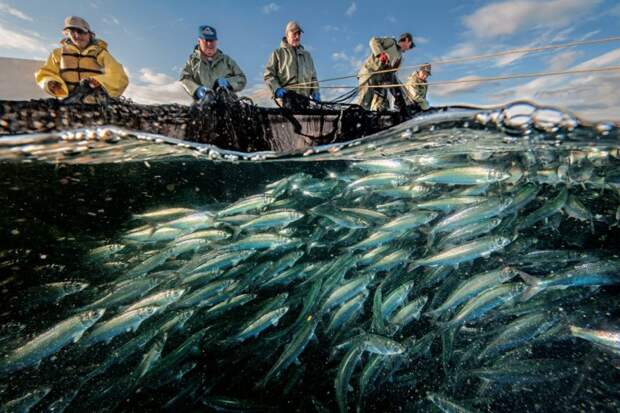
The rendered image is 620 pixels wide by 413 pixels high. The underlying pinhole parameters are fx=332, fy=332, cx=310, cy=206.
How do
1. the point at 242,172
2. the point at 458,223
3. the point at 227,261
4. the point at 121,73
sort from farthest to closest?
the point at 242,172 → the point at 121,73 → the point at 227,261 → the point at 458,223

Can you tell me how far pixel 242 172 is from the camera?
34.0 feet

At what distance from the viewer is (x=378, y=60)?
9.84 metres

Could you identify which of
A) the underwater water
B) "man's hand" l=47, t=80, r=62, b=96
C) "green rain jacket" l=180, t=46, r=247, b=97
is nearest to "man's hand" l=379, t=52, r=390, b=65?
the underwater water

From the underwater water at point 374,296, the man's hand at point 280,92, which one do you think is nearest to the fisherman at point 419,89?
the underwater water at point 374,296

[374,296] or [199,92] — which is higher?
[199,92]

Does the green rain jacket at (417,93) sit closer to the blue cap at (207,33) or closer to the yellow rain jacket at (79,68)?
the blue cap at (207,33)

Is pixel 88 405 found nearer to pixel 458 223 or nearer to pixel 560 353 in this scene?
pixel 458 223

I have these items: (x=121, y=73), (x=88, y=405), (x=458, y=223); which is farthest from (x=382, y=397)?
(x=121, y=73)

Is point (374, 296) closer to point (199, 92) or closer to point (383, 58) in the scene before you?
point (199, 92)

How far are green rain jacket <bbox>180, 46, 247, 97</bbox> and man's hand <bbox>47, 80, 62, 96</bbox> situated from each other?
3.14 meters

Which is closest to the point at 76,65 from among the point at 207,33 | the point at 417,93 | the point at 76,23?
the point at 76,23

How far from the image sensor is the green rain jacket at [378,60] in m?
9.84

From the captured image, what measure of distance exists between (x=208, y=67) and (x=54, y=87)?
3.82 meters

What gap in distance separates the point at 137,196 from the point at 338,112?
40.0 ft
